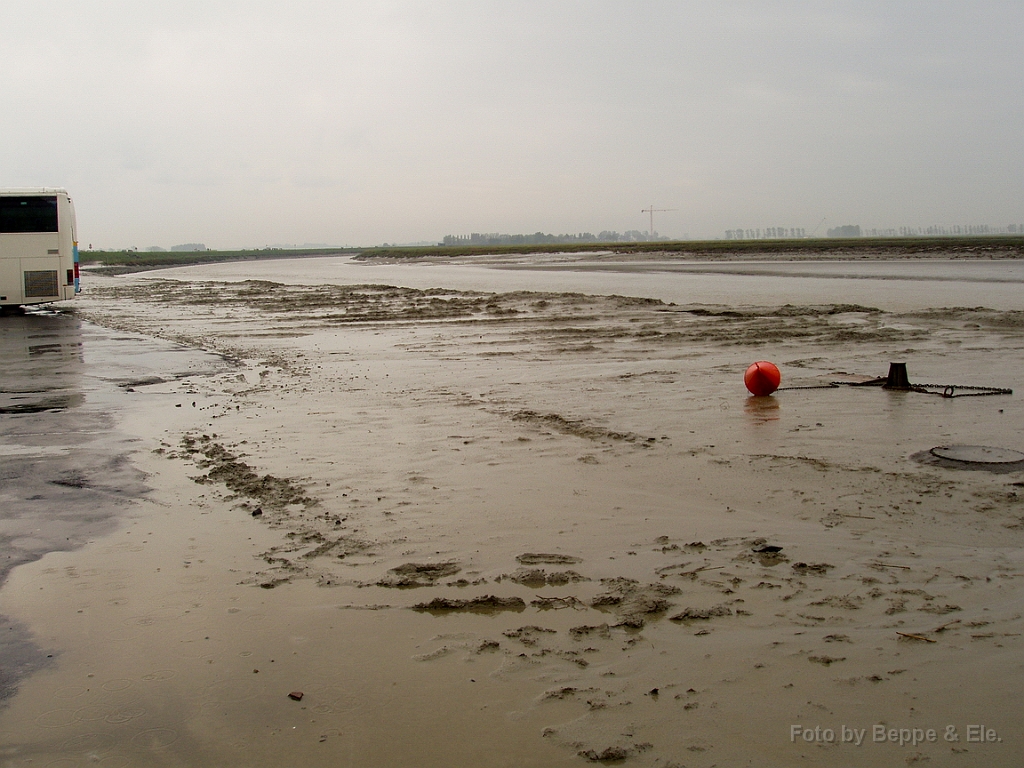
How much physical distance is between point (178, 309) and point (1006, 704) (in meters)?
30.8

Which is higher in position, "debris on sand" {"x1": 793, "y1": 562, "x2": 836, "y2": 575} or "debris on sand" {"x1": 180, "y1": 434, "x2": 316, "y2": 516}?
"debris on sand" {"x1": 180, "y1": 434, "x2": 316, "y2": 516}

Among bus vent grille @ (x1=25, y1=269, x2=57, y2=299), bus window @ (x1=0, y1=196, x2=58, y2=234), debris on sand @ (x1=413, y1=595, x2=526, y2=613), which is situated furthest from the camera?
bus vent grille @ (x1=25, y1=269, x2=57, y2=299)

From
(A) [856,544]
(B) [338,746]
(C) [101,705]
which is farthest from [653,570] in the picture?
(C) [101,705]

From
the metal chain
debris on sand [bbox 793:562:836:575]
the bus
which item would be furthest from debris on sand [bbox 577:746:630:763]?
the bus

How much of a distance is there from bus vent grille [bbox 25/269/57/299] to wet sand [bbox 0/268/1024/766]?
18641 millimetres

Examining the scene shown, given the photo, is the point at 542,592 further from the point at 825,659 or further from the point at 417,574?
the point at 825,659

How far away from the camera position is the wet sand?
12.1ft

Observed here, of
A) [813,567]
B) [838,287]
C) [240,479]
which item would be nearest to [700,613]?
[813,567]

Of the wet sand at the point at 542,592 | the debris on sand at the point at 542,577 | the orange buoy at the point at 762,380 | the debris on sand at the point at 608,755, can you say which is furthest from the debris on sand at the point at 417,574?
the orange buoy at the point at 762,380

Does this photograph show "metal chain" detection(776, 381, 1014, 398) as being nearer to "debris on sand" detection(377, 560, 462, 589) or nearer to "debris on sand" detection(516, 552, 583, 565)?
"debris on sand" detection(516, 552, 583, 565)

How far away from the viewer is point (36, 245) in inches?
1003

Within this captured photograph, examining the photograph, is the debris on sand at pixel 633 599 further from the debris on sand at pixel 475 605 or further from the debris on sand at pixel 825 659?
the debris on sand at pixel 825 659

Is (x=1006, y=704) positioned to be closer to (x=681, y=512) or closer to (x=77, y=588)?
(x=681, y=512)

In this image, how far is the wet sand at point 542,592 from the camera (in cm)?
368
